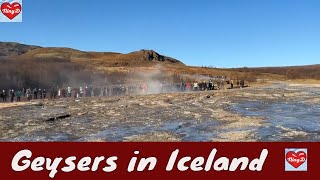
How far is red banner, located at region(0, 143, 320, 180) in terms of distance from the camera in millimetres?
8734

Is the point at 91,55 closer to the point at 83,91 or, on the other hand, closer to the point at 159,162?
the point at 83,91

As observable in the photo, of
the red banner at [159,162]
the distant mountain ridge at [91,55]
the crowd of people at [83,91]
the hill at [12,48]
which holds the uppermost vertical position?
the hill at [12,48]

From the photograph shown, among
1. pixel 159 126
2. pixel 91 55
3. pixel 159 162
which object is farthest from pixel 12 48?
pixel 159 162

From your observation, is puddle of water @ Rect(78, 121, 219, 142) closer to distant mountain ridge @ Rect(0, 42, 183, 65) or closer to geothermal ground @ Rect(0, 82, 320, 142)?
geothermal ground @ Rect(0, 82, 320, 142)

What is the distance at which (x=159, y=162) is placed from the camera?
8.93m

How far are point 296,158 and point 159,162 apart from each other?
237 cm

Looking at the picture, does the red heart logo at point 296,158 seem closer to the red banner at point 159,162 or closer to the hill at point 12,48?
the red banner at point 159,162

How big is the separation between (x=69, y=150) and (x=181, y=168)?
2.14 meters

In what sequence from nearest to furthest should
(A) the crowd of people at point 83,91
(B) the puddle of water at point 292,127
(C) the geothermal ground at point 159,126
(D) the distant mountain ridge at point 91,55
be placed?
1. (B) the puddle of water at point 292,127
2. (C) the geothermal ground at point 159,126
3. (A) the crowd of people at point 83,91
4. (D) the distant mountain ridge at point 91,55

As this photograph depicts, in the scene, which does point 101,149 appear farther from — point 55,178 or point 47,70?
point 47,70

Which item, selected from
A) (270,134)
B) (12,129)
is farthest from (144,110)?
(270,134)

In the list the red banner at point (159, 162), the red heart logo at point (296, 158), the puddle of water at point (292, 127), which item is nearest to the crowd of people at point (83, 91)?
the puddle of water at point (292, 127)

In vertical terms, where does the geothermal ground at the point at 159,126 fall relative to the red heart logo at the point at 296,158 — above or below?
below

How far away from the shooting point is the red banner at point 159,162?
28.7 ft
